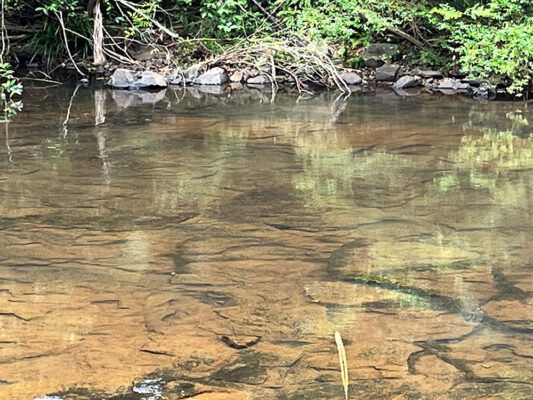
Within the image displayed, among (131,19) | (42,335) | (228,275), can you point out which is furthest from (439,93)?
(42,335)

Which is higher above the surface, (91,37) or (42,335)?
(91,37)

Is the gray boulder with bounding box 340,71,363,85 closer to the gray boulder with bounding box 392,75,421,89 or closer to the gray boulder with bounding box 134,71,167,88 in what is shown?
the gray boulder with bounding box 392,75,421,89

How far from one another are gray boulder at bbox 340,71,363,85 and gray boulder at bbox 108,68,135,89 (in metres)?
3.19

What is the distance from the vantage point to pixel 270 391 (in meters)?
2.35

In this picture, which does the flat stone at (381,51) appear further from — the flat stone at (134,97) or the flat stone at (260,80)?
the flat stone at (134,97)

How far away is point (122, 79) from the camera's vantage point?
1071 cm

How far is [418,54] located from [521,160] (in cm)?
603

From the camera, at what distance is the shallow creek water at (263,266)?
2.47 m

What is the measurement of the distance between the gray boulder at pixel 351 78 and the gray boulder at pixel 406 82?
0.61 metres

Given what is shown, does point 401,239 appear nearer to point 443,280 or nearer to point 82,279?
point 443,280

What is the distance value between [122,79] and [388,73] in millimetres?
4078

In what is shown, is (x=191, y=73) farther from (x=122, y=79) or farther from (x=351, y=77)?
(x=351, y=77)

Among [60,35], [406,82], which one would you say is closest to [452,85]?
[406,82]

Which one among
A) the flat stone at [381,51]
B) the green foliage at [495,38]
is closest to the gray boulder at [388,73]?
the flat stone at [381,51]
